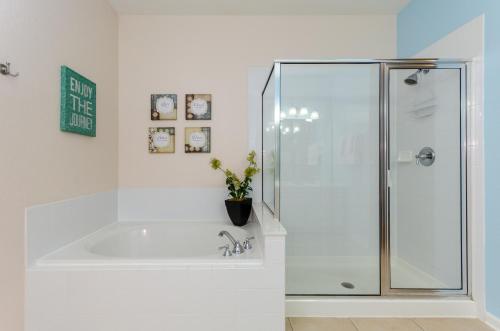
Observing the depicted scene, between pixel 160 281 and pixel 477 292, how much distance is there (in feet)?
6.43

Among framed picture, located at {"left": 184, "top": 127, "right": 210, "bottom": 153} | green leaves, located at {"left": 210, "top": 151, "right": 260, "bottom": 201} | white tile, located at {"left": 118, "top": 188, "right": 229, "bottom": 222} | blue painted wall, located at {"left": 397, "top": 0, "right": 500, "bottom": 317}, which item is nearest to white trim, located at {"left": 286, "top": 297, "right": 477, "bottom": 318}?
blue painted wall, located at {"left": 397, "top": 0, "right": 500, "bottom": 317}

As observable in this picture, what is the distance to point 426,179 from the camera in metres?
2.16

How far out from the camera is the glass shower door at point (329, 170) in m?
2.12

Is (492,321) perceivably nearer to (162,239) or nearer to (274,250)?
(274,250)

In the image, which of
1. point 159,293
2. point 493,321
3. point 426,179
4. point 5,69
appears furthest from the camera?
point 426,179

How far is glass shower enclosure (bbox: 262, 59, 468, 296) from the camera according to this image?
1.90m

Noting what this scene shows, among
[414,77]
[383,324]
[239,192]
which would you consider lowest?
[383,324]

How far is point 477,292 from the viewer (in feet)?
5.74

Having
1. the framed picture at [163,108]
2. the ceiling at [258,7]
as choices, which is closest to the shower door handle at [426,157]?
the ceiling at [258,7]

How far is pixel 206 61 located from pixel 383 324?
2461 mm

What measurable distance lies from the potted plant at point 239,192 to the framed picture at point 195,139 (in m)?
0.19

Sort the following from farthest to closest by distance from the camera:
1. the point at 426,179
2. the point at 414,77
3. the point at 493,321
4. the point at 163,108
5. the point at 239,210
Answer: the point at 163,108
the point at 239,210
the point at 426,179
the point at 414,77
the point at 493,321

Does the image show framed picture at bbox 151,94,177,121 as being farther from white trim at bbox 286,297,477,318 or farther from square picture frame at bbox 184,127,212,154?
white trim at bbox 286,297,477,318

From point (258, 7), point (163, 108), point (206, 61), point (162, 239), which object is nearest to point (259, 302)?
point (162, 239)
